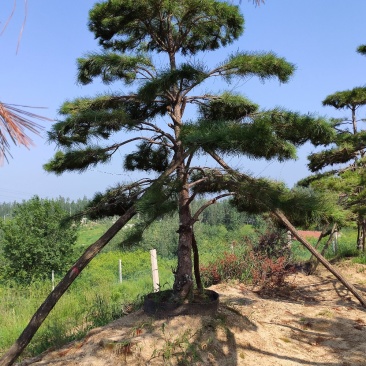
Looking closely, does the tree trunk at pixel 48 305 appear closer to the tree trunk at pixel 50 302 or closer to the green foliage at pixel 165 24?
the tree trunk at pixel 50 302

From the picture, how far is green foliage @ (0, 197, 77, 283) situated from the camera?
1625cm

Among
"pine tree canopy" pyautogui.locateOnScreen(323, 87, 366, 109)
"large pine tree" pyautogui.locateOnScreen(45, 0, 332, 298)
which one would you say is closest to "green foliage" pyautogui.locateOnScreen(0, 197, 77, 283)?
"pine tree canopy" pyautogui.locateOnScreen(323, 87, 366, 109)

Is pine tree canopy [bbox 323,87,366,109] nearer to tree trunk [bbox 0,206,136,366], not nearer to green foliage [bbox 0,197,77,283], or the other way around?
tree trunk [bbox 0,206,136,366]

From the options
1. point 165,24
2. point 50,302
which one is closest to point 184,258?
point 50,302

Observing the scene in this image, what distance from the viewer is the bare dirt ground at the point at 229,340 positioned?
12.5ft

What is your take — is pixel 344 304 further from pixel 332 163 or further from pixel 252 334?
pixel 332 163

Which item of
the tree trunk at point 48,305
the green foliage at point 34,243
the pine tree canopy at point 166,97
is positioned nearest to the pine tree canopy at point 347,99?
the pine tree canopy at point 166,97

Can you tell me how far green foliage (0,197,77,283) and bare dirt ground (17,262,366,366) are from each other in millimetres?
12390

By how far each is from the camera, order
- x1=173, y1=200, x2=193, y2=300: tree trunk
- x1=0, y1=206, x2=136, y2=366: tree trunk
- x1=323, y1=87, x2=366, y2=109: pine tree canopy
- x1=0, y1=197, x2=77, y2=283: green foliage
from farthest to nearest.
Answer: x1=0, y1=197, x2=77, y2=283: green foliage
x1=323, y1=87, x2=366, y2=109: pine tree canopy
x1=173, y1=200, x2=193, y2=300: tree trunk
x1=0, y1=206, x2=136, y2=366: tree trunk

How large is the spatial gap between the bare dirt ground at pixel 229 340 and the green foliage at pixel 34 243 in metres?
12.4

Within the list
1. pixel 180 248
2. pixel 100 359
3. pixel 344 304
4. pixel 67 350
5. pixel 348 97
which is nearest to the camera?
pixel 100 359

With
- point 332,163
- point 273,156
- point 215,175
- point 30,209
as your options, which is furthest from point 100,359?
point 30,209

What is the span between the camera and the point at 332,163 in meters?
10.4

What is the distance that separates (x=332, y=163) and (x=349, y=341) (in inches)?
262
